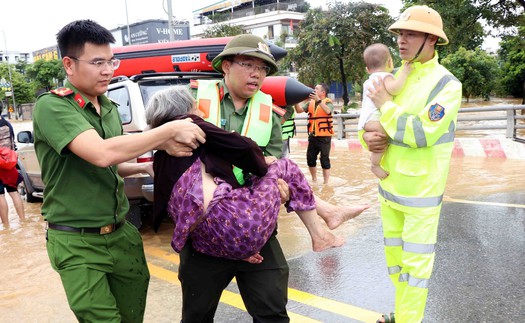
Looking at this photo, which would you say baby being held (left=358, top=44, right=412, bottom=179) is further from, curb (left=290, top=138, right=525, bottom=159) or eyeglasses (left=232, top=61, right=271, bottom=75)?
curb (left=290, top=138, right=525, bottom=159)

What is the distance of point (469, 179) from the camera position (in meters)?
8.40

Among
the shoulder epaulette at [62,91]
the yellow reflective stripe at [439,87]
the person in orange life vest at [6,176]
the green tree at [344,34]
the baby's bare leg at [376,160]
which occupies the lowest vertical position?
the person in orange life vest at [6,176]

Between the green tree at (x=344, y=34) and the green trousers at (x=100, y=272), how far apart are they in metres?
20.9

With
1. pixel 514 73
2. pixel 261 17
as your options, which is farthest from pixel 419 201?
pixel 261 17

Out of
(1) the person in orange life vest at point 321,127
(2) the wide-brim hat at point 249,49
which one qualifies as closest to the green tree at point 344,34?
(1) the person in orange life vest at point 321,127

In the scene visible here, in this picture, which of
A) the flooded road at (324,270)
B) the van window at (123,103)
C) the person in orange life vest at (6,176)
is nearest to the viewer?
the flooded road at (324,270)

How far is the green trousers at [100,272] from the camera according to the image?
2.28 m

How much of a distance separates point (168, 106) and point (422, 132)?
60.1 inches

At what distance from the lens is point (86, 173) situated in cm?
237

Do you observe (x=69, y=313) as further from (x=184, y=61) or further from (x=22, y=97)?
(x=22, y=97)

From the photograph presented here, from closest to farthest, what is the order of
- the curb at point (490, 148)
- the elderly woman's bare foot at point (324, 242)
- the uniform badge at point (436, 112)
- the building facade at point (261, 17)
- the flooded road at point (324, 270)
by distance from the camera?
the elderly woman's bare foot at point (324, 242)
the uniform badge at point (436, 112)
the flooded road at point (324, 270)
the curb at point (490, 148)
the building facade at point (261, 17)

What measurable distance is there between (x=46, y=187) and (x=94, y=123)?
15.4 inches

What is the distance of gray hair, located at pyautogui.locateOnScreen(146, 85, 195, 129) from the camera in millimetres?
2293

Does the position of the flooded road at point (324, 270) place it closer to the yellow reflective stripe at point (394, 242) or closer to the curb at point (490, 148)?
the yellow reflective stripe at point (394, 242)
